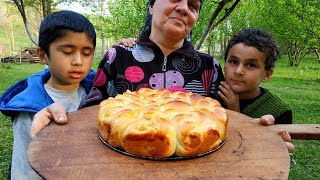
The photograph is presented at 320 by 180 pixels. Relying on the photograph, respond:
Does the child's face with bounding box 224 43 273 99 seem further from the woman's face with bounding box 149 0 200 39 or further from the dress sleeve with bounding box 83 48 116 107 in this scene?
the dress sleeve with bounding box 83 48 116 107

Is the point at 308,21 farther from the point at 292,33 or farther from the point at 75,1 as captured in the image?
the point at 75,1

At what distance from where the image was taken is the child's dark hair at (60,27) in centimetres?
223

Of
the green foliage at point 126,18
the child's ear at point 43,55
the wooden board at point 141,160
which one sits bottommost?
the green foliage at point 126,18

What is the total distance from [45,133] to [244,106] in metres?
1.63

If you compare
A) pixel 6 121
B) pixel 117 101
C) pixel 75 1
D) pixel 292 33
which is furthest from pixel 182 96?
pixel 292 33

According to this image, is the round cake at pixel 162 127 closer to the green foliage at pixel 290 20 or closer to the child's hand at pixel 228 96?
the child's hand at pixel 228 96

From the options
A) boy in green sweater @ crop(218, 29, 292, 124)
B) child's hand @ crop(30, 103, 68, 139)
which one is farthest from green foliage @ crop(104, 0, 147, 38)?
child's hand @ crop(30, 103, 68, 139)

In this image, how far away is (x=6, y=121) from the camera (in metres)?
7.59

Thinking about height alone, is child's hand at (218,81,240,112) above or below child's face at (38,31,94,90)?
below

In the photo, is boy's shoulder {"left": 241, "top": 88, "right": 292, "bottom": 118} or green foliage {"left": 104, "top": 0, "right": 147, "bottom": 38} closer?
boy's shoulder {"left": 241, "top": 88, "right": 292, "bottom": 118}

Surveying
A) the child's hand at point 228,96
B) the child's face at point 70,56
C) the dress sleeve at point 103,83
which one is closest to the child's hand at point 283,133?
the child's hand at point 228,96

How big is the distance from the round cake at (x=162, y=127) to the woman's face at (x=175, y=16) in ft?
1.94

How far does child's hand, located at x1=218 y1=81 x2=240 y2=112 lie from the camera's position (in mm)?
2471

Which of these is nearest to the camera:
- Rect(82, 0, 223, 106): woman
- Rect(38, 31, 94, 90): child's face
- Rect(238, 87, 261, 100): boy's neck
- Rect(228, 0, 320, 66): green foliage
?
Rect(38, 31, 94, 90): child's face
